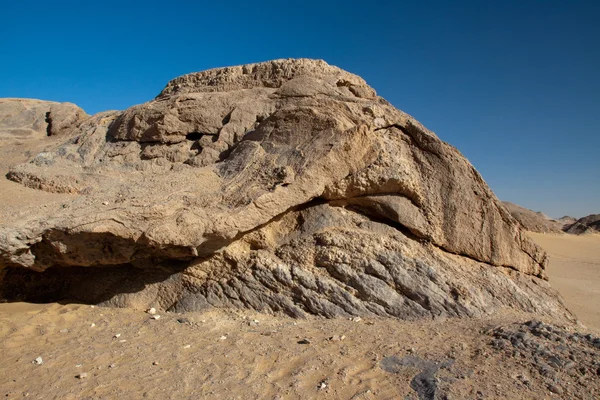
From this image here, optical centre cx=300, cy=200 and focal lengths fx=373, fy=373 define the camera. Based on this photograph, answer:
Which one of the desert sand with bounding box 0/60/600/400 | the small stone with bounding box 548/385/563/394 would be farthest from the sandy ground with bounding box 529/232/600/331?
the small stone with bounding box 548/385/563/394

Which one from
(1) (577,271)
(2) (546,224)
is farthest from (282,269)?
(2) (546,224)

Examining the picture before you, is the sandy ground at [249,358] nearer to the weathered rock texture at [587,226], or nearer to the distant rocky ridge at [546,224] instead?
the distant rocky ridge at [546,224]

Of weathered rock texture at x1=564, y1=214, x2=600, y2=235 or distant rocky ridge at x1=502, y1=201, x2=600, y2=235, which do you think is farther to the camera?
weathered rock texture at x1=564, y1=214, x2=600, y2=235

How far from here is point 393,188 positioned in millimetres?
4684

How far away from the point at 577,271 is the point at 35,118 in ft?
51.9

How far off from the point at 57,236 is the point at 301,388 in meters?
2.79

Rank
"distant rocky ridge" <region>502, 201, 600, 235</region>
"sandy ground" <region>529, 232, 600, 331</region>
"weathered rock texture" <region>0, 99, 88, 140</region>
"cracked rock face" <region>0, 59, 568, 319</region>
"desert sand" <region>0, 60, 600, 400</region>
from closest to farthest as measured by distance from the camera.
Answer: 1. "desert sand" <region>0, 60, 600, 400</region>
2. "cracked rock face" <region>0, 59, 568, 319</region>
3. "sandy ground" <region>529, 232, 600, 331</region>
4. "weathered rock texture" <region>0, 99, 88, 140</region>
5. "distant rocky ridge" <region>502, 201, 600, 235</region>

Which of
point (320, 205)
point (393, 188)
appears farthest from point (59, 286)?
point (393, 188)

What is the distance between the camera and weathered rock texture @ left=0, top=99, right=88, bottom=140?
28.4 ft

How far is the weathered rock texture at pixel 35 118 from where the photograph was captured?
8671 mm

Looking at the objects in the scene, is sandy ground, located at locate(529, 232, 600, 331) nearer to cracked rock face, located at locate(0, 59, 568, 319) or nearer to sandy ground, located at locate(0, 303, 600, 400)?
cracked rock face, located at locate(0, 59, 568, 319)

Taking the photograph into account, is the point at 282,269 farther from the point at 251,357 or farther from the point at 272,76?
the point at 272,76

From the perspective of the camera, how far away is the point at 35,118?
956cm

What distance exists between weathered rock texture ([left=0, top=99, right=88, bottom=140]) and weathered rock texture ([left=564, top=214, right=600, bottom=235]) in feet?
79.7
